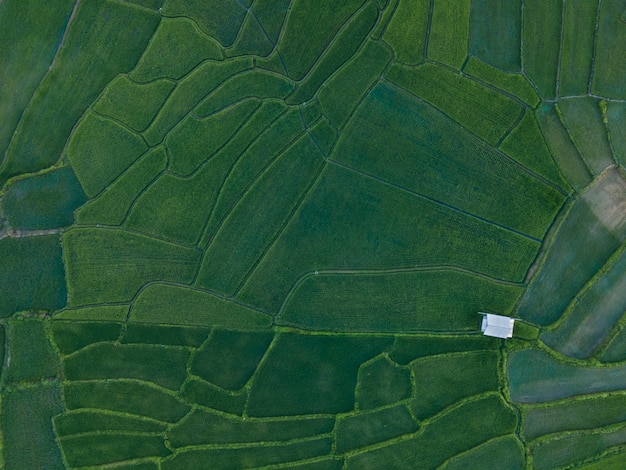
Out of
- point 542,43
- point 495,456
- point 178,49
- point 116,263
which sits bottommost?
point 495,456

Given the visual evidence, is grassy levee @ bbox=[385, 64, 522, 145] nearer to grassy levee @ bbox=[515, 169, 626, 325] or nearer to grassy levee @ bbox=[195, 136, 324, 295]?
grassy levee @ bbox=[515, 169, 626, 325]

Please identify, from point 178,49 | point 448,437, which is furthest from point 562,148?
point 178,49

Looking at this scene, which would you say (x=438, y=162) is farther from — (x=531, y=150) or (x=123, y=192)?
(x=123, y=192)

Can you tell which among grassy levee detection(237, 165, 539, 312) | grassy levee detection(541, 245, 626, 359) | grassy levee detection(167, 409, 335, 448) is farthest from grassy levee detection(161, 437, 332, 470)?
grassy levee detection(541, 245, 626, 359)

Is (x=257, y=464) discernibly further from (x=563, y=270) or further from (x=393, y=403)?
(x=563, y=270)

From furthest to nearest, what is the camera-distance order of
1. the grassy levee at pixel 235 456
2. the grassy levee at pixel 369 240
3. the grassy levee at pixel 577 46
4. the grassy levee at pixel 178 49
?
1. the grassy levee at pixel 178 49
2. the grassy levee at pixel 577 46
3. the grassy levee at pixel 369 240
4. the grassy levee at pixel 235 456

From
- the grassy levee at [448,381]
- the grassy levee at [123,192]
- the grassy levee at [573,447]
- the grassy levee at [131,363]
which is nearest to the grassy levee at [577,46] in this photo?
the grassy levee at [448,381]

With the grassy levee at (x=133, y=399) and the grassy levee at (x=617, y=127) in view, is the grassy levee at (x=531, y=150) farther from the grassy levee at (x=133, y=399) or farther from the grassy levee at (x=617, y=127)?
the grassy levee at (x=133, y=399)
